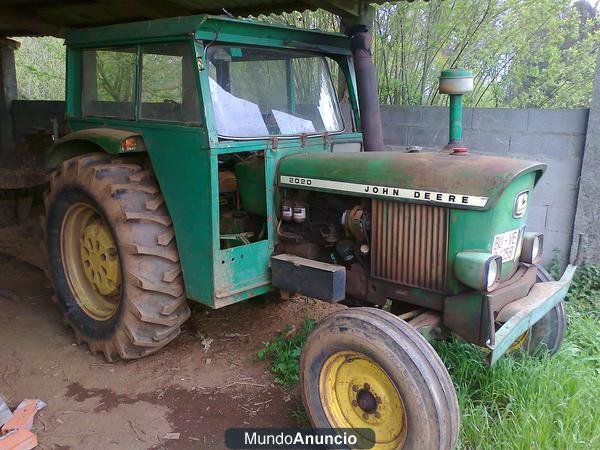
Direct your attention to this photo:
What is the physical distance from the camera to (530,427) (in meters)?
2.54

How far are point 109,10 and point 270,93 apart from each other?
448cm

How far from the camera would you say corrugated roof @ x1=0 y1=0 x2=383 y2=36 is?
5844 mm

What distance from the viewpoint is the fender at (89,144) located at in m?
3.20

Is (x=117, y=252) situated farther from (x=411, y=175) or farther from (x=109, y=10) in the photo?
(x=109, y=10)

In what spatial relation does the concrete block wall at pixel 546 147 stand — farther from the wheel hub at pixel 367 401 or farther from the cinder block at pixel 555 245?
the wheel hub at pixel 367 401

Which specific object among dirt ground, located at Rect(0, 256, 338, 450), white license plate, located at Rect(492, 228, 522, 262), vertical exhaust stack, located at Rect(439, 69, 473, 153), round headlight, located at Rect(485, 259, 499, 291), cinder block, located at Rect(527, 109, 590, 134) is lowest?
dirt ground, located at Rect(0, 256, 338, 450)

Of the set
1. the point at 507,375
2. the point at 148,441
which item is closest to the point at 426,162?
the point at 507,375

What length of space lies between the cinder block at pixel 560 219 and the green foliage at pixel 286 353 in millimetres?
2050

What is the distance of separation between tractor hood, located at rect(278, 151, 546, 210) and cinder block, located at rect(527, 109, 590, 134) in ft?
5.26


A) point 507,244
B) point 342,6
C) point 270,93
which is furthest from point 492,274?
point 342,6

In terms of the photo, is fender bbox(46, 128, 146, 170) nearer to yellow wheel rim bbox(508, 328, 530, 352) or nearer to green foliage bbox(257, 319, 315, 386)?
green foliage bbox(257, 319, 315, 386)

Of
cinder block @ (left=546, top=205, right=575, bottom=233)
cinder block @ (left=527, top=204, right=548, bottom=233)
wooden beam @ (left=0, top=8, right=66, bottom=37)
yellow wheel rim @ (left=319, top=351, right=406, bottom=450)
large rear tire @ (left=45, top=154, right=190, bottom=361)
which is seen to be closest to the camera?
yellow wheel rim @ (left=319, top=351, right=406, bottom=450)

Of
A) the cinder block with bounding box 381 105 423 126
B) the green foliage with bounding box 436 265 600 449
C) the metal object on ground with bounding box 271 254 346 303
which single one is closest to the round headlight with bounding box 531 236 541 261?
the green foliage with bounding box 436 265 600 449

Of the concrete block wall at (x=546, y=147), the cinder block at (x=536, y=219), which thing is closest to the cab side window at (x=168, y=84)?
the concrete block wall at (x=546, y=147)
